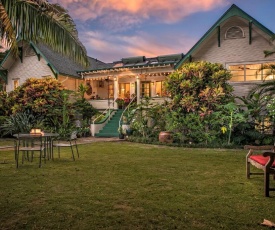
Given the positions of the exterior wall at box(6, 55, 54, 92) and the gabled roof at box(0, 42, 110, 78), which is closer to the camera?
the gabled roof at box(0, 42, 110, 78)

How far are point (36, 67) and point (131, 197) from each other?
21358mm

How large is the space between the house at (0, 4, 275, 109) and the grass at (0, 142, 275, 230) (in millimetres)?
10101

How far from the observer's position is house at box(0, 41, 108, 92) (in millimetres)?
22594

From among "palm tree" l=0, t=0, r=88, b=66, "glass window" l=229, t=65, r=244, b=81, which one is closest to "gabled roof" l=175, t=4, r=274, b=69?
"glass window" l=229, t=65, r=244, b=81

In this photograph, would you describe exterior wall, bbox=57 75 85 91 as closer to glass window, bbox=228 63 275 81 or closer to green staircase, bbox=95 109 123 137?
green staircase, bbox=95 109 123 137

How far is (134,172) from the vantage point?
7.24m

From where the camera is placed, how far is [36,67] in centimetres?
2377

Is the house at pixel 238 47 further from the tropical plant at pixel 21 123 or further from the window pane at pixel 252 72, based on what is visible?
the tropical plant at pixel 21 123

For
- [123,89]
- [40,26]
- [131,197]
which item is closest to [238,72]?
[123,89]

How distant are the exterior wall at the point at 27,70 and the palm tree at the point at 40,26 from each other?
1603cm

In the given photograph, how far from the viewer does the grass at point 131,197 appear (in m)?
3.85

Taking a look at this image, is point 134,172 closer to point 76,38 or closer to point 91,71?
point 76,38

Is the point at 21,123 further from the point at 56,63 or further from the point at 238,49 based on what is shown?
the point at 238,49

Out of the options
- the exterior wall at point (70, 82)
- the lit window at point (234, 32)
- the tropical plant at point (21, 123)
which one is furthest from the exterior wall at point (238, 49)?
the tropical plant at point (21, 123)
